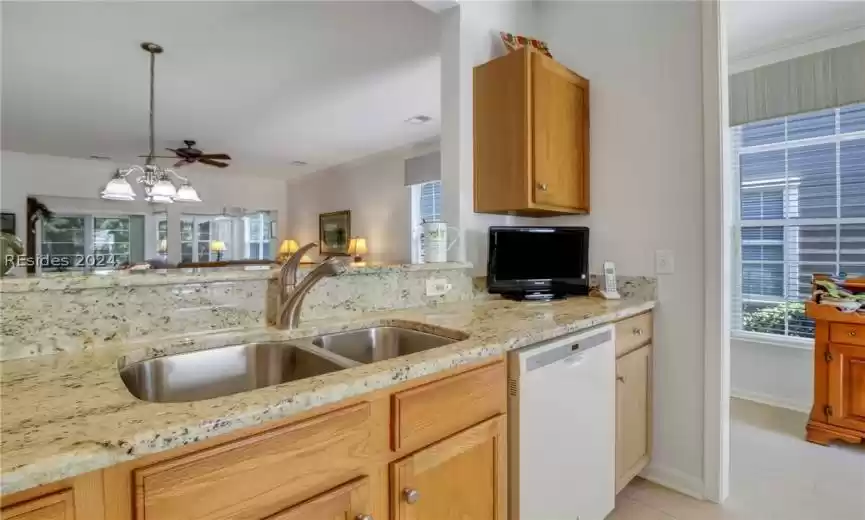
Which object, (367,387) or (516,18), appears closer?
(367,387)

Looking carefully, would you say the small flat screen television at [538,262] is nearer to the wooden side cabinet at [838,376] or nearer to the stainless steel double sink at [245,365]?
the stainless steel double sink at [245,365]

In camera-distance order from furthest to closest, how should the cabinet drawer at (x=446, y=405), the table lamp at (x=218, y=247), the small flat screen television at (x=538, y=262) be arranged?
the table lamp at (x=218, y=247) < the small flat screen television at (x=538, y=262) < the cabinet drawer at (x=446, y=405)

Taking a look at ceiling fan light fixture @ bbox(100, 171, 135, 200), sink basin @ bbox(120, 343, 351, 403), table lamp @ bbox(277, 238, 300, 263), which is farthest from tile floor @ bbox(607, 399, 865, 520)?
table lamp @ bbox(277, 238, 300, 263)

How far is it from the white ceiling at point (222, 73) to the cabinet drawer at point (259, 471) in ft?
7.60

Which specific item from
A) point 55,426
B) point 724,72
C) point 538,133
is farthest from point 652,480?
Result: point 55,426

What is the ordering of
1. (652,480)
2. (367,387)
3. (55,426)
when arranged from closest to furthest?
1. (55,426)
2. (367,387)
3. (652,480)

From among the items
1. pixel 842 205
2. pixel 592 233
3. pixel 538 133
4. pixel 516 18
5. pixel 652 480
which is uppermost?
pixel 516 18

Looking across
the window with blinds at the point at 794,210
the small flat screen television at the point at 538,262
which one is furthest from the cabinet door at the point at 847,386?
the small flat screen television at the point at 538,262

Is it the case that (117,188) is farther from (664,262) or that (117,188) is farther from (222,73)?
(664,262)

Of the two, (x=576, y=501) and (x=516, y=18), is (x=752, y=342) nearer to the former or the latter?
(x=576, y=501)

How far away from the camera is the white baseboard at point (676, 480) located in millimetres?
1907

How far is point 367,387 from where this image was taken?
0.88 m

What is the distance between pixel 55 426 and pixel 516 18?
2.48 metres

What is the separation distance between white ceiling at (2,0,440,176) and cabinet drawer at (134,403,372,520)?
232 cm
